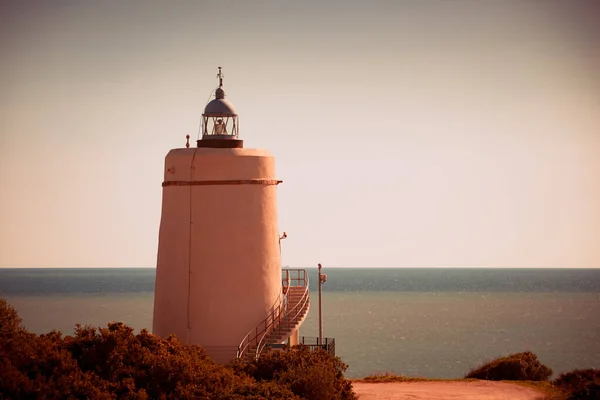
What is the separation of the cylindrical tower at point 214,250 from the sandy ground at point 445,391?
5057 mm

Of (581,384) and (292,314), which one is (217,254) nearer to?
(292,314)

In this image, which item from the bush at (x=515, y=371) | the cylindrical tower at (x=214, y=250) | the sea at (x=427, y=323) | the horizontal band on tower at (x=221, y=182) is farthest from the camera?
the sea at (x=427, y=323)

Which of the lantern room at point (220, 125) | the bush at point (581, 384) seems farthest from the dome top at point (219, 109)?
the bush at point (581, 384)

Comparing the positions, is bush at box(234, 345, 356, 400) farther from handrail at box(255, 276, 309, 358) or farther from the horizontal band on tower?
the horizontal band on tower

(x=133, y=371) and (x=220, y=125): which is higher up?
(x=220, y=125)

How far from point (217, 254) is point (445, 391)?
9527mm

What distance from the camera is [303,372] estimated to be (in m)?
29.9

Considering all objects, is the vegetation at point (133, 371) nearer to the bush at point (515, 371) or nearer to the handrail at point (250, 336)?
A: the handrail at point (250, 336)

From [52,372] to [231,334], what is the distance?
783 cm

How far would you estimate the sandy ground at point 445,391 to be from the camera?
35.0 m

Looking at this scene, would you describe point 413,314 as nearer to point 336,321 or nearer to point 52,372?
point 336,321

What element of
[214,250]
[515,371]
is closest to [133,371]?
[214,250]

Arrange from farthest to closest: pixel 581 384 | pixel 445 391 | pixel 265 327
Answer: pixel 445 391, pixel 265 327, pixel 581 384

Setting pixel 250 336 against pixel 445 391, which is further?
pixel 445 391
